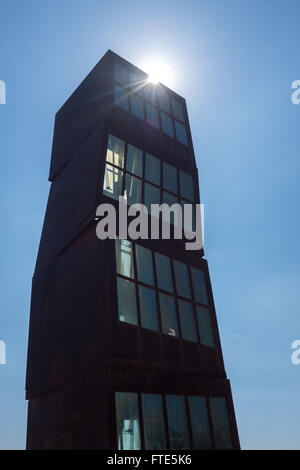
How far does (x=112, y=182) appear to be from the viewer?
16219mm

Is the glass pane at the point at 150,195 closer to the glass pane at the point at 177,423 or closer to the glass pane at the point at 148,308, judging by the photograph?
the glass pane at the point at 148,308

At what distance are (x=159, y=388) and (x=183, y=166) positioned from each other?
12.1 metres

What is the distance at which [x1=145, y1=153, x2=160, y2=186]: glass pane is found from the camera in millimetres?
18094

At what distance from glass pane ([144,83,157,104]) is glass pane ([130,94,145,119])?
0.86 m

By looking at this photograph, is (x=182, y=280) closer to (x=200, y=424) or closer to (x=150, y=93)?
(x=200, y=424)

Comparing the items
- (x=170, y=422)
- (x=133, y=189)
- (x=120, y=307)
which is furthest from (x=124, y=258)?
(x=170, y=422)

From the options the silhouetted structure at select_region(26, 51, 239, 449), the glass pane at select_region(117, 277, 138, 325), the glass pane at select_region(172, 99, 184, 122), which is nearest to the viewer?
the silhouetted structure at select_region(26, 51, 239, 449)

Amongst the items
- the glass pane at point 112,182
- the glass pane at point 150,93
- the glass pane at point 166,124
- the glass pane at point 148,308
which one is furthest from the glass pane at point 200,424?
the glass pane at point 150,93

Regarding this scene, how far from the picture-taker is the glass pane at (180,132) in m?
21.4

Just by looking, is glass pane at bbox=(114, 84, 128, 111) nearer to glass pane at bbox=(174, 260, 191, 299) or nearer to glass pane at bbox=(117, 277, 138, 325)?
glass pane at bbox=(174, 260, 191, 299)

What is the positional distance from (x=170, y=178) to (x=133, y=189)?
9.96 ft

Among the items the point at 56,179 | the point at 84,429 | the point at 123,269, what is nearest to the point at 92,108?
the point at 56,179

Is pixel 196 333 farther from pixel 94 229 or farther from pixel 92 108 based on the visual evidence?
pixel 92 108

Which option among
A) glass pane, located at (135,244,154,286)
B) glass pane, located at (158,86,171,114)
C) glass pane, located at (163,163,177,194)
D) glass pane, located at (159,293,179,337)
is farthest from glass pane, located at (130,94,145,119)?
glass pane, located at (159,293,179,337)
